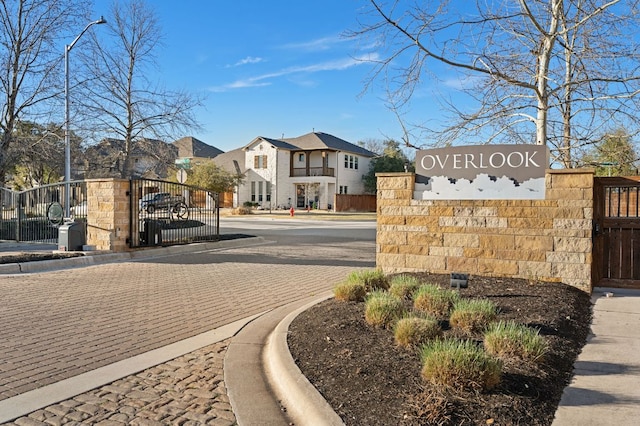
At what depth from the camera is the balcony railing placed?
52.9 m

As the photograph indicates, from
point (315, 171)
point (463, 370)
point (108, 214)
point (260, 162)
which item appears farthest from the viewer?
point (260, 162)

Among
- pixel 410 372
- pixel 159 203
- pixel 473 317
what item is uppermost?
pixel 159 203

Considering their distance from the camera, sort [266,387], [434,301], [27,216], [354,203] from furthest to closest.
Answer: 1. [354,203]
2. [27,216]
3. [434,301]
4. [266,387]

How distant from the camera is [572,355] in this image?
15.3 feet

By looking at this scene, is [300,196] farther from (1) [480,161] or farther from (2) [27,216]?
(1) [480,161]

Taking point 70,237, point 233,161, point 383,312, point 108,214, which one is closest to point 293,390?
point 383,312

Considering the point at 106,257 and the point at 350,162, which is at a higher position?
the point at 350,162

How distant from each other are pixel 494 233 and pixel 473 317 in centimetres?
342

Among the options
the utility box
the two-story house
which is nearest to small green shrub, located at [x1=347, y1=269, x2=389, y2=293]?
the utility box

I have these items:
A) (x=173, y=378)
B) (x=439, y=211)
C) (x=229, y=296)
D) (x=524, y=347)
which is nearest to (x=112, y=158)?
(x=229, y=296)

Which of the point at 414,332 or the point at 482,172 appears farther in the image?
the point at 482,172

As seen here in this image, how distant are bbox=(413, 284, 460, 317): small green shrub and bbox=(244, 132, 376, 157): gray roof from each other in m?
46.4

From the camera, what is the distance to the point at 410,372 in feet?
13.3

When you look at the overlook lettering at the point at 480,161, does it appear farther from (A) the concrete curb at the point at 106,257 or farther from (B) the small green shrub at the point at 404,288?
(A) the concrete curb at the point at 106,257
